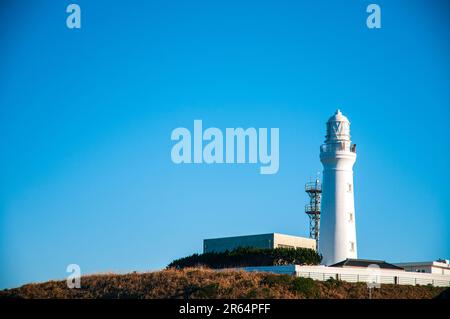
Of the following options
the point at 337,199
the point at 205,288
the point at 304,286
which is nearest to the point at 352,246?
the point at 337,199

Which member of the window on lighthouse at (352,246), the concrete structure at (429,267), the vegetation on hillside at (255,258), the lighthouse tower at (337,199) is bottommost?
the concrete structure at (429,267)

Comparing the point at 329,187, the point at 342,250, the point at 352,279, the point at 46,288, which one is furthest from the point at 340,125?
the point at 46,288

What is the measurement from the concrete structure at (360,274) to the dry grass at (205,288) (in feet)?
4.57

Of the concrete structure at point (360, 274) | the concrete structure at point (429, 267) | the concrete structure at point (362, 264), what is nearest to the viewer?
the concrete structure at point (360, 274)

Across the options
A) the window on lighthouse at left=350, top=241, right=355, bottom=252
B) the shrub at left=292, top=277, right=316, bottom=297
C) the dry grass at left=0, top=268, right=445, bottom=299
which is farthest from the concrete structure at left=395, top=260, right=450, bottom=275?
the shrub at left=292, top=277, right=316, bottom=297

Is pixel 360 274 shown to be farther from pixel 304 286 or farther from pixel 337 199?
pixel 337 199

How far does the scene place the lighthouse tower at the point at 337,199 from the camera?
68.2 m

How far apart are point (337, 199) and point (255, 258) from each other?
878cm

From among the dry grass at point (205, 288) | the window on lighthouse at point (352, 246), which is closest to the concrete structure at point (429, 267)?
the window on lighthouse at point (352, 246)

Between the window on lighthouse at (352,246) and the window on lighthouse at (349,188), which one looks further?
the window on lighthouse at (349,188)

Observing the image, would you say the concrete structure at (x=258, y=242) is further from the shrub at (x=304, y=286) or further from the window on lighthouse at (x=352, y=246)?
the shrub at (x=304, y=286)
